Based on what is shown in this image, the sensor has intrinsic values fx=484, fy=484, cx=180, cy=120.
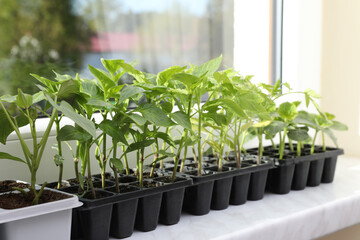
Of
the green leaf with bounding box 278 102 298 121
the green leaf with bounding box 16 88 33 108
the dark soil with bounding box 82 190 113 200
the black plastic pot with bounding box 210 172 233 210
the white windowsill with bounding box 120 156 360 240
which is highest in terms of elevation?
the green leaf with bounding box 16 88 33 108

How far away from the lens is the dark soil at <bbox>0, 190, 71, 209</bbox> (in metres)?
0.79

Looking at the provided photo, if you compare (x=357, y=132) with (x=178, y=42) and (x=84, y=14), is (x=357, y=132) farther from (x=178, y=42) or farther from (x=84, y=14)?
(x=84, y=14)

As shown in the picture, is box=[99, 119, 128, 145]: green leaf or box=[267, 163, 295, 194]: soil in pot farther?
box=[267, 163, 295, 194]: soil in pot

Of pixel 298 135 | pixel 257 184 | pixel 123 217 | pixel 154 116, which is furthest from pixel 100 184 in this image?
pixel 298 135

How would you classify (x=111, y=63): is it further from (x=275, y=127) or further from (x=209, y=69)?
(x=275, y=127)

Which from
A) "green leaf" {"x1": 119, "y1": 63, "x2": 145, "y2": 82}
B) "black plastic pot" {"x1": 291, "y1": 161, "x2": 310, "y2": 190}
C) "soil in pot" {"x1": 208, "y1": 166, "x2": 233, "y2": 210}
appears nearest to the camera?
"green leaf" {"x1": 119, "y1": 63, "x2": 145, "y2": 82}

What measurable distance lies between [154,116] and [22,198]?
0.90 feet

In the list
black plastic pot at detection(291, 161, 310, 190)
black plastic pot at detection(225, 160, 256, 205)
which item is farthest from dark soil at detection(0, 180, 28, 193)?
black plastic pot at detection(291, 161, 310, 190)

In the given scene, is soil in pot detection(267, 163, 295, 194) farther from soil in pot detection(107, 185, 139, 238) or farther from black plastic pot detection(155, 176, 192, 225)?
soil in pot detection(107, 185, 139, 238)

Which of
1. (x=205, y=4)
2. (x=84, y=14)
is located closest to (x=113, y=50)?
(x=84, y=14)

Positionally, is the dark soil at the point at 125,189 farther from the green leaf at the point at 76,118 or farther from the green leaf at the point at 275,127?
the green leaf at the point at 275,127

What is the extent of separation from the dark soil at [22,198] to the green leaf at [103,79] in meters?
0.22

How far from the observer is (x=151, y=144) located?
1.04 m

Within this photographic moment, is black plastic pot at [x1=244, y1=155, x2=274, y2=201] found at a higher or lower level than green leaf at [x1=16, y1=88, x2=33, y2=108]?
lower
